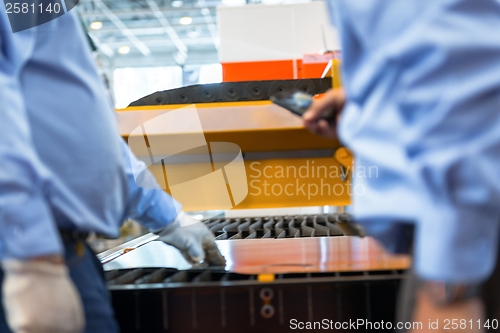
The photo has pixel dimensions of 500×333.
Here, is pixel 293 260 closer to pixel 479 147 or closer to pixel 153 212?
pixel 153 212

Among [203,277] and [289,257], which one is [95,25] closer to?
[289,257]

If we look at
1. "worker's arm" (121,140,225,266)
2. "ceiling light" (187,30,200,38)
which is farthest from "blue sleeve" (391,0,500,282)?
"ceiling light" (187,30,200,38)

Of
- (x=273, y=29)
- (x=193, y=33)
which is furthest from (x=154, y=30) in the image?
(x=273, y=29)

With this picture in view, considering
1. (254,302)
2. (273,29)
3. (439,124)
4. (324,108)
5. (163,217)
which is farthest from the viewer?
(273,29)

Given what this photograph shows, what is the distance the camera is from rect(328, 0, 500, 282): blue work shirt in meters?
0.58

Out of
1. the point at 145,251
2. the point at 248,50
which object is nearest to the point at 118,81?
the point at 248,50

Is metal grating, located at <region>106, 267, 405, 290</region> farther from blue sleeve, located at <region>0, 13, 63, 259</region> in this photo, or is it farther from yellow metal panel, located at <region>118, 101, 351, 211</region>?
yellow metal panel, located at <region>118, 101, 351, 211</region>

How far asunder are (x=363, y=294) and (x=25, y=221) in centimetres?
71

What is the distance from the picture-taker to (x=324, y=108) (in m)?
0.85

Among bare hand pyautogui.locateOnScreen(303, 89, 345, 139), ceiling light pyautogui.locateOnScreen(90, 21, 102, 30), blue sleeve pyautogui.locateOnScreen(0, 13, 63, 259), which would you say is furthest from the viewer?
ceiling light pyautogui.locateOnScreen(90, 21, 102, 30)

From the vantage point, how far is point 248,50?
2.73 m

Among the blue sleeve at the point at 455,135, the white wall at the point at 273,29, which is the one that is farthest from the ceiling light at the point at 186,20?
the blue sleeve at the point at 455,135

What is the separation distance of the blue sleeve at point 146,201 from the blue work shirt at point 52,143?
0.28 m

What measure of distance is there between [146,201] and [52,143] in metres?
0.45
